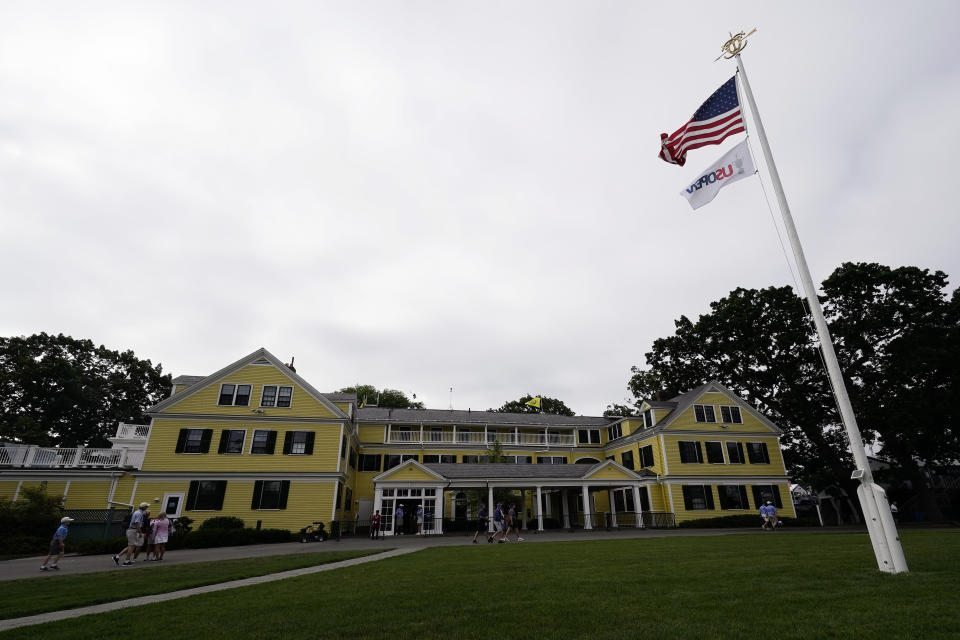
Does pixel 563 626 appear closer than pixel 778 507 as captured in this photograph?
Yes

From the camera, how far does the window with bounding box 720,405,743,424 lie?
34.5m

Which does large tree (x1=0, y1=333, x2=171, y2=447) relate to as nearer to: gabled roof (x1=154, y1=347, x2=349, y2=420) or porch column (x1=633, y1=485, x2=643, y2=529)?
gabled roof (x1=154, y1=347, x2=349, y2=420)

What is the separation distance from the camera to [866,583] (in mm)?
7043

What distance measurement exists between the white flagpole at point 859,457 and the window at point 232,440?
28.3 metres

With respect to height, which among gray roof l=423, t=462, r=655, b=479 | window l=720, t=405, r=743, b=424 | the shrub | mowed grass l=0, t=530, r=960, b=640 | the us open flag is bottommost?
mowed grass l=0, t=530, r=960, b=640

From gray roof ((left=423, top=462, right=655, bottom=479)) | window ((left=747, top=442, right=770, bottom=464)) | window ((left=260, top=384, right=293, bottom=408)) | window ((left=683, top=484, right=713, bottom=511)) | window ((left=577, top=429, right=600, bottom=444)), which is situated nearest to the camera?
gray roof ((left=423, top=462, right=655, bottom=479))

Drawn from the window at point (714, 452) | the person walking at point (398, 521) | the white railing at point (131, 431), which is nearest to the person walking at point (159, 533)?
the person walking at point (398, 521)

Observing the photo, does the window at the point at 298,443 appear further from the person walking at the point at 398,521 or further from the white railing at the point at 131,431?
the white railing at the point at 131,431

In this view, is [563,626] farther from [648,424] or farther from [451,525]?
[648,424]

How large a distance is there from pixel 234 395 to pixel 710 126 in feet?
92.2

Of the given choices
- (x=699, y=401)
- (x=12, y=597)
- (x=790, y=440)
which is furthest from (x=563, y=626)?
(x=790, y=440)

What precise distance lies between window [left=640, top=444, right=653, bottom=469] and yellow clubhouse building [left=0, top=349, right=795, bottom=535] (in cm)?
13

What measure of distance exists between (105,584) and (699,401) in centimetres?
3354

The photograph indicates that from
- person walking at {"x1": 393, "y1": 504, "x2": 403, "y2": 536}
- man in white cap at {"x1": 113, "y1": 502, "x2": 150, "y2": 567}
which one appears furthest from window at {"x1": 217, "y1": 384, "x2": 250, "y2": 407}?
man in white cap at {"x1": 113, "y1": 502, "x2": 150, "y2": 567}
